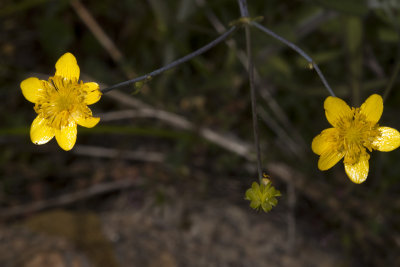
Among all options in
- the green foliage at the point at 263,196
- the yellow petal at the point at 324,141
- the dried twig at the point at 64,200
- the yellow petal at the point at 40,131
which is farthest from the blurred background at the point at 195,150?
the green foliage at the point at 263,196

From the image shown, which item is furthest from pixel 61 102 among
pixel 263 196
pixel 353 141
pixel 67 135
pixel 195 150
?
pixel 195 150

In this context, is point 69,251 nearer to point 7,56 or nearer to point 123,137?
point 123,137

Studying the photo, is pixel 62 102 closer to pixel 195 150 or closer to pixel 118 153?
pixel 118 153

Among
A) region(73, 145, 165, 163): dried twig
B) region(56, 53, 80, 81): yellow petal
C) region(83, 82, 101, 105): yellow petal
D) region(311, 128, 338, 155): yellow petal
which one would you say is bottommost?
region(311, 128, 338, 155): yellow petal

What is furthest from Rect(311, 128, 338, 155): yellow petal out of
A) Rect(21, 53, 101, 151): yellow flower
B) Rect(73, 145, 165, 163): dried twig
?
Rect(73, 145, 165, 163): dried twig

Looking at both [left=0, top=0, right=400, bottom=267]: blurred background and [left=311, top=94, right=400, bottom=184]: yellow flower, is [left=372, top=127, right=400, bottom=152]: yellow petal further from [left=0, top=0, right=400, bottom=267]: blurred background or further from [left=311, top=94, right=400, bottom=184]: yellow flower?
[left=0, top=0, right=400, bottom=267]: blurred background
